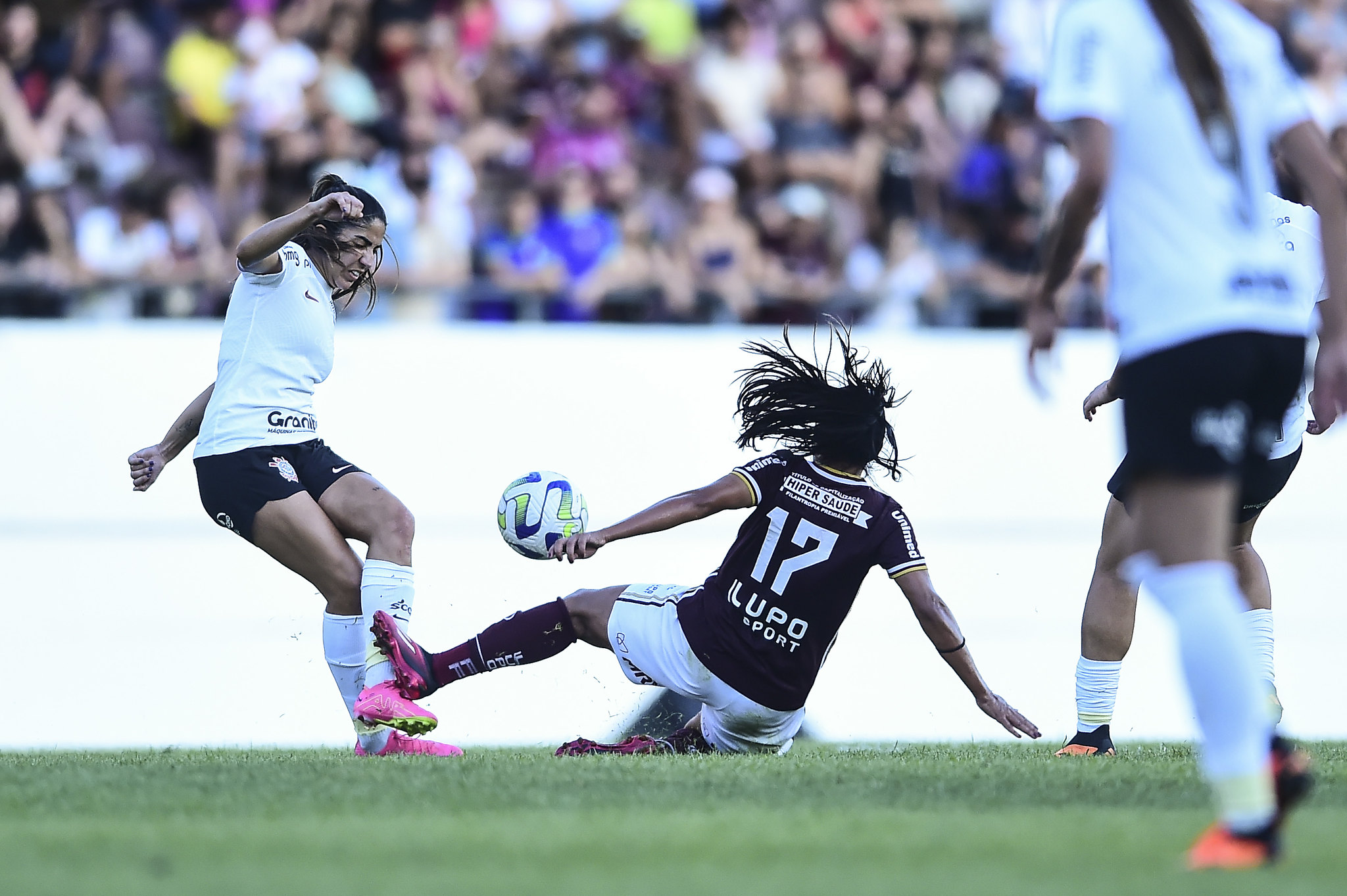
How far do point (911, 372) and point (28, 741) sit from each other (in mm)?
5886

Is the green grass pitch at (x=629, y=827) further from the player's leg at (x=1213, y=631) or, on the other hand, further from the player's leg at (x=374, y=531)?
the player's leg at (x=374, y=531)

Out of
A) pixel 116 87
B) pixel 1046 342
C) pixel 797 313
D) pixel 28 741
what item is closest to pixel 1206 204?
pixel 1046 342

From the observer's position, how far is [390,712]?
5.88 m

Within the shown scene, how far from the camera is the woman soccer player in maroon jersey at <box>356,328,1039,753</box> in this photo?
19.7 ft

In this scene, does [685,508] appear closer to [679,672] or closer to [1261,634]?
[679,672]

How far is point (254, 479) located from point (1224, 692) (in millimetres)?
3937

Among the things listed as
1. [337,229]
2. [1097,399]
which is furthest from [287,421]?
[1097,399]

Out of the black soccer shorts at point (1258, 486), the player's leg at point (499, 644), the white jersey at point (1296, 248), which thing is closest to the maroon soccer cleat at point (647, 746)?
the player's leg at point (499, 644)

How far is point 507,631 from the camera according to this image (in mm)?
6219

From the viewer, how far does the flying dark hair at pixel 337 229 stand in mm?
6492

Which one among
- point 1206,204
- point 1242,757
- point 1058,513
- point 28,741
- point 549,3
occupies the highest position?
point 549,3

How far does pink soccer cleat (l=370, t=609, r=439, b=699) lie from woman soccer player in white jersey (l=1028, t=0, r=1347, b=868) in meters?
3.02

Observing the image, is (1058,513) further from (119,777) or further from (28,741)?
(119,777)

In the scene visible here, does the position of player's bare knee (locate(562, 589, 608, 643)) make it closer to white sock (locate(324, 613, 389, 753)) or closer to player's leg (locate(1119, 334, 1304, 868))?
white sock (locate(324, 613, 389, 753))
